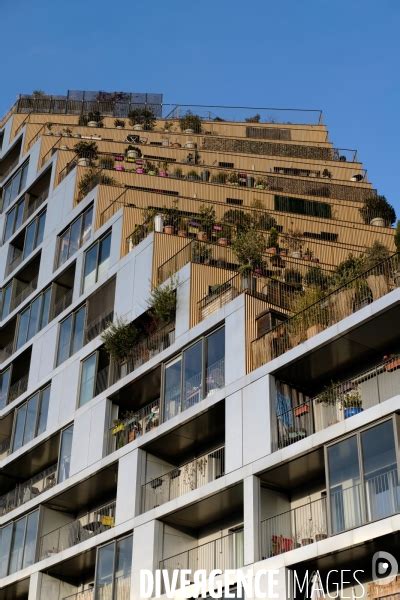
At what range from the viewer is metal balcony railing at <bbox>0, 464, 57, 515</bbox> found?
39.0 metres

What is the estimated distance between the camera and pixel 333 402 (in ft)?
89.6

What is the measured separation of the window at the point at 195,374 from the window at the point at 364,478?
6.39 metres

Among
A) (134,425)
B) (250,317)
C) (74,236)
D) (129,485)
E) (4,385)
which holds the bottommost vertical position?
(129,485)

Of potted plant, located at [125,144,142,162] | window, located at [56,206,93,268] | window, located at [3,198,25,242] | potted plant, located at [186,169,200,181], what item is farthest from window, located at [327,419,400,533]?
window, located at [3,198,25,242]

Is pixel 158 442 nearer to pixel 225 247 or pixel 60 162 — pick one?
pixel 225 247

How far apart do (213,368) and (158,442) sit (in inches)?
133

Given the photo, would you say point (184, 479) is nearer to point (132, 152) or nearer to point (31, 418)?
point (31, 418)

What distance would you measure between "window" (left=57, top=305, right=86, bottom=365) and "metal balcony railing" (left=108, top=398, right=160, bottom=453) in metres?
5.33

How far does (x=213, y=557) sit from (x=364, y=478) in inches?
286

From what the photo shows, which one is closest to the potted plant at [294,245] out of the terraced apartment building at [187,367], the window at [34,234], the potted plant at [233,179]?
the terraced apartment building at [187,367]

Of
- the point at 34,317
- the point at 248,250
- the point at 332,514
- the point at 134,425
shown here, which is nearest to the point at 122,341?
the point at 134,425

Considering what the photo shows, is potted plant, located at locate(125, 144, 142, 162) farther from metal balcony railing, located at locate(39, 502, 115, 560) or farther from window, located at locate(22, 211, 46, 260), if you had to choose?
metal balcony railing, located at locate(39, 502, 115, 560)

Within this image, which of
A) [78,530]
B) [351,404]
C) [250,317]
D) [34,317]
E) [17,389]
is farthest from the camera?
[34,317]

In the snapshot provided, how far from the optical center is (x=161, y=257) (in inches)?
1416
